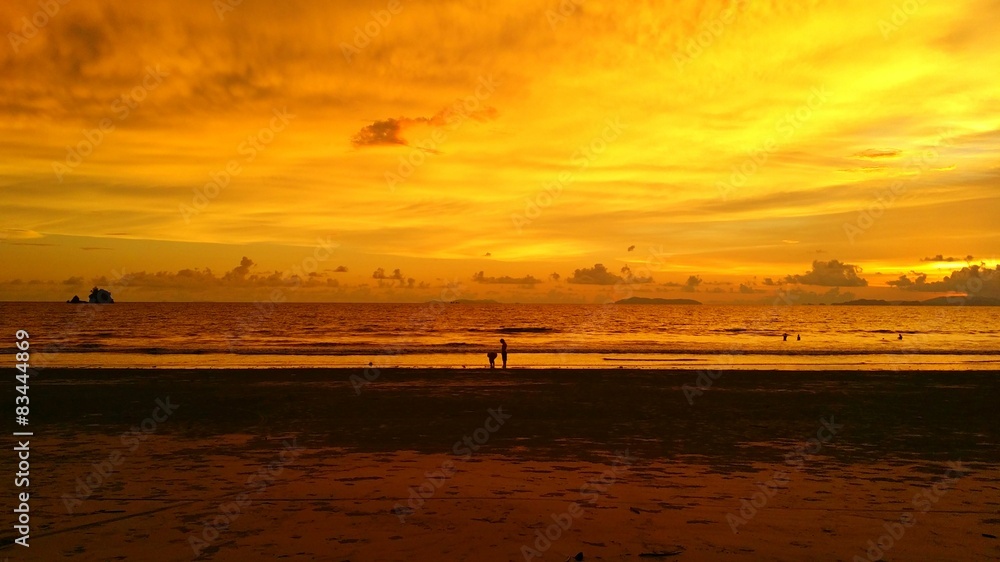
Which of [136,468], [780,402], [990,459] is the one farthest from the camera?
[780,402]

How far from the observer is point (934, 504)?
476 inches

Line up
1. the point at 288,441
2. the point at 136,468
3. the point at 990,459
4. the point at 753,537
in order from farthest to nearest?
the point at 288,441 → the point at 990,459 → the point at 136,468 → the point at 753,537

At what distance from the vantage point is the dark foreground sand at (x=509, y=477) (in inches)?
386

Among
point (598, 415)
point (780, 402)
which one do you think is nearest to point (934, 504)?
point (598, 415)

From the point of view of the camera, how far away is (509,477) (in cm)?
1372

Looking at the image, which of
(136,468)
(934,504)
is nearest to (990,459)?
(934,504)

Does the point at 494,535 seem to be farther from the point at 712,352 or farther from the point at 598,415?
the point at 712,352

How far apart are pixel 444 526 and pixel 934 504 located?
9159 millimetres

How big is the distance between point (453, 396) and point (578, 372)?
13.1 metres

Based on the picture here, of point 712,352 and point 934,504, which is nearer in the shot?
point 934,504

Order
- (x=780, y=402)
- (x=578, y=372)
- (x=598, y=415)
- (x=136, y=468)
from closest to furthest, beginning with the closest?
(x=136, y=468), (x=598, y=415), (x=780, y=402), (x=578, y=372)

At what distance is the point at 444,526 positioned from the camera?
1050 cm

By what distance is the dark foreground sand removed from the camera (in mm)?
9812

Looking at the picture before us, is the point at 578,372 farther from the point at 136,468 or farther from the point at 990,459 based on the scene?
the point at 136,468
